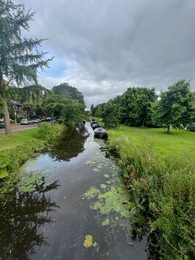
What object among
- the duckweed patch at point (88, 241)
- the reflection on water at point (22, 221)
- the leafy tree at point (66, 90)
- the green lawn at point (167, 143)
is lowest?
the reflection on water at point (22, 221)

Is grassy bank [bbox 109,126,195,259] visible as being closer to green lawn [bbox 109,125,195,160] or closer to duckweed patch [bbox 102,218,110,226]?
duckweed patch [bbox 102,218,110,226]

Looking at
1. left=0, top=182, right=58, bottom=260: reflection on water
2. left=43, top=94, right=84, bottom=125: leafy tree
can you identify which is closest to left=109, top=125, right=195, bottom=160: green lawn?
left=0, top=182, right=58, bottom=260: reflection on water

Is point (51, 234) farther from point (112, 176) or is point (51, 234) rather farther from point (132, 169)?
point (112, 176)

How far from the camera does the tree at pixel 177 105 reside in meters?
19.8

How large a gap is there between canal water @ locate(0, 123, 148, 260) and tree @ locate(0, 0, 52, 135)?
37.0 ft

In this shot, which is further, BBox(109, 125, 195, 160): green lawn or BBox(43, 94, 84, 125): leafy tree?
BBox(43, 94, 84, 125): leafy tree

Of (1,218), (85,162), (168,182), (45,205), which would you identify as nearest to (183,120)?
(85,162)

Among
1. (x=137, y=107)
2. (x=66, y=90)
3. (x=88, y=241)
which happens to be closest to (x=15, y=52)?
(x=88, y=241)

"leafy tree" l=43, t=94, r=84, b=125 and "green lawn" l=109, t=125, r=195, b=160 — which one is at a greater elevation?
"leafy tree" l=43, t=94, r=84, b=125

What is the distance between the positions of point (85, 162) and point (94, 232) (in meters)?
6.16

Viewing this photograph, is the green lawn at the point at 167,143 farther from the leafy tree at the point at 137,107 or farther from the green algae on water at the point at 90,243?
the leafy tree at the point at 137,107

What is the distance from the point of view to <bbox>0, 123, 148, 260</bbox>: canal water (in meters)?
3.58

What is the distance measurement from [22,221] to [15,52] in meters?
16.1

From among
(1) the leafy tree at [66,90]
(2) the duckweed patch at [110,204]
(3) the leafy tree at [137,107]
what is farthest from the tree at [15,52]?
(1) the leafy tree at [66,90]
